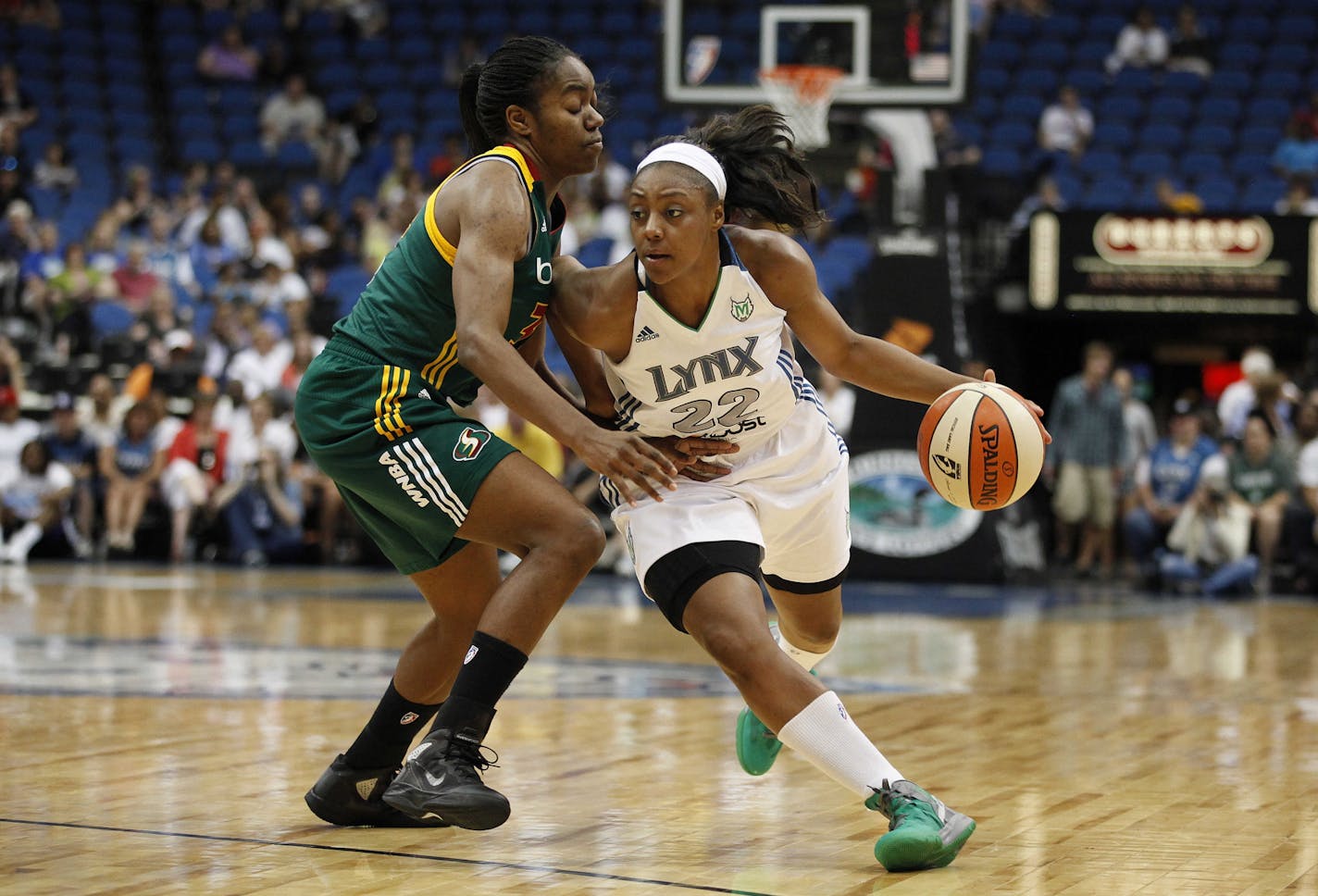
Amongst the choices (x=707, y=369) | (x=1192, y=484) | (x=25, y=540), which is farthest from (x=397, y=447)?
(x=25, y=540)

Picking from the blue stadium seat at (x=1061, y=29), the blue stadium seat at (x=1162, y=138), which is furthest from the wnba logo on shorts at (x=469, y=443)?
the blue stadium seat at (x=1061, y=29)

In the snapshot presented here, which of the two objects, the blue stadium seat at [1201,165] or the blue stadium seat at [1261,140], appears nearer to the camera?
the blue stadium seat at [1201,165]

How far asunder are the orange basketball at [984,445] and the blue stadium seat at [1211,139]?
13.1 m

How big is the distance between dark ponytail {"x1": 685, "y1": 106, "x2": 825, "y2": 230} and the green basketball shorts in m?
0.83

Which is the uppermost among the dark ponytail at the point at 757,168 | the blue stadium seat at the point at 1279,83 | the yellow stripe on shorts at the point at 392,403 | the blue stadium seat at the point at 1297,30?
the blue stadium seat at the point at 1297,30

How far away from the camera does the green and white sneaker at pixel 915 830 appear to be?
3.50 m

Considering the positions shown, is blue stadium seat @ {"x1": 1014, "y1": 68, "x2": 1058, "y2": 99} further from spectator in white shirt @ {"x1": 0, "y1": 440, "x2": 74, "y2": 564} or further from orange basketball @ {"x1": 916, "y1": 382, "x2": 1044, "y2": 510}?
orange basketball @ {"x1": 916, "y1": 382, "x2": 1044, "y2": 510}

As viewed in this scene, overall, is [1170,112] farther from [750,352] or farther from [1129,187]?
[750,352]

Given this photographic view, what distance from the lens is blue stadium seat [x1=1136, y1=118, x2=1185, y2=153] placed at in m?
16.3

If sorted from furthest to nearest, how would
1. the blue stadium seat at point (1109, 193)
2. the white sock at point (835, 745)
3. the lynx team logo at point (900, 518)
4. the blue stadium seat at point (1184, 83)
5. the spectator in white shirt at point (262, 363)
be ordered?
the blue stadium seat at point (1184, 83)
the blue stadium seat at point (1109, 193)
the spectator in white shirt at point (262, 363)
the lynx team logo at point (900, 518)
the white sock at point (835, 745)

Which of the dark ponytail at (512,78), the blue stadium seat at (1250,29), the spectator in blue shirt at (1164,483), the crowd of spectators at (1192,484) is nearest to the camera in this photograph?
the dark ponytail at (512,78)

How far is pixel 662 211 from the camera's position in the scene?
3791mm

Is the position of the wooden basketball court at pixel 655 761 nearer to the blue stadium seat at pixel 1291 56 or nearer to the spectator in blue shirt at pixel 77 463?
the spectator in blue shirt at pixel 77 463

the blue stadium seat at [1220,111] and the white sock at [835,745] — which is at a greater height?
the blue stadium seat at [1220,111]
